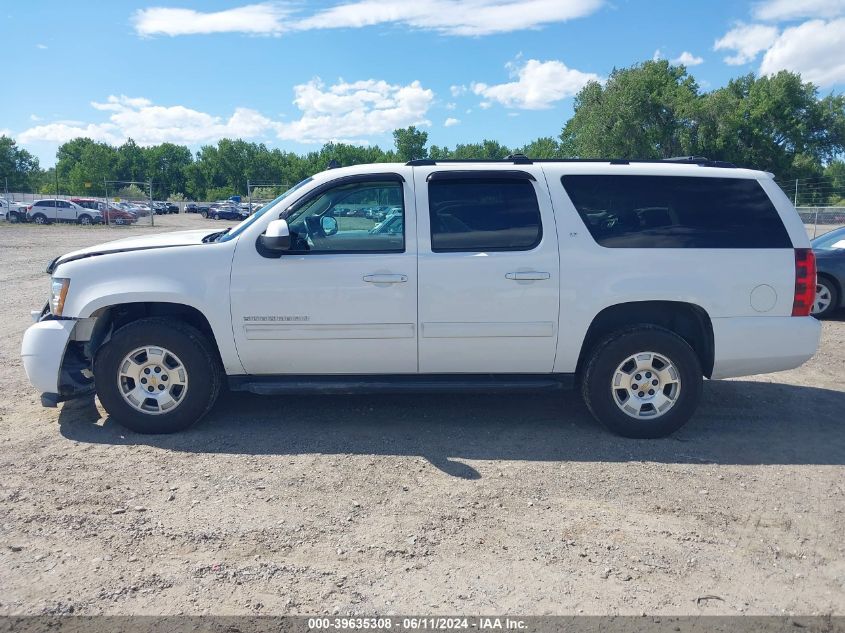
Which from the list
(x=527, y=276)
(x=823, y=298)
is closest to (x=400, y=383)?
(x=527, y=276)

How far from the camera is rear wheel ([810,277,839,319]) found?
10219mm

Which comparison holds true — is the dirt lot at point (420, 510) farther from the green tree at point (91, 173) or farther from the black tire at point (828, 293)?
the green tree at point (91, 173)

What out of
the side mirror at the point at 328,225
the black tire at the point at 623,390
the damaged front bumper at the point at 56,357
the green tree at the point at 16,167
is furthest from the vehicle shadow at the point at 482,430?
the green tree at the point at 16,167

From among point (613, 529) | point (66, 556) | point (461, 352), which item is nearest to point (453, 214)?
point (461, 352)

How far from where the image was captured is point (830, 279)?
402 inches

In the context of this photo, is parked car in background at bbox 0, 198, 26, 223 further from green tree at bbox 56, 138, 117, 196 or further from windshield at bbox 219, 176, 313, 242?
windshield at bbox 219, 176, 313, 242

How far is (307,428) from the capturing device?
550cm

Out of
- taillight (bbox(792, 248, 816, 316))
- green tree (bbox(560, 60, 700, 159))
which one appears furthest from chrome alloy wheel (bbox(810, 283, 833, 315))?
green tree (bbox(560, 60, 700, 159))

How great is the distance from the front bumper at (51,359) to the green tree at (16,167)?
292 feet

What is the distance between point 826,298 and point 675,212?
6.43 metres

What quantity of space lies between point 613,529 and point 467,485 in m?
0.97

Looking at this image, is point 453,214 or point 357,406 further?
point 357,406

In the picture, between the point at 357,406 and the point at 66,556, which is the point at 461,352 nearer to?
the point at 357,406

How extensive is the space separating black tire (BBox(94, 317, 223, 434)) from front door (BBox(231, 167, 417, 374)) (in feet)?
0.99
